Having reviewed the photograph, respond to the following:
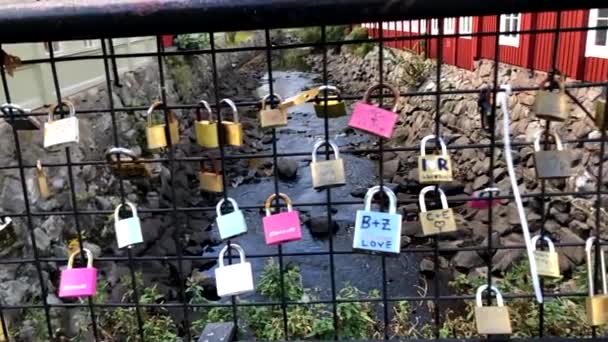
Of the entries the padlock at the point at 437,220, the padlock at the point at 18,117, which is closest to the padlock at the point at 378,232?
the padlock at the point at 437,220

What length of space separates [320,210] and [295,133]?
4923mm

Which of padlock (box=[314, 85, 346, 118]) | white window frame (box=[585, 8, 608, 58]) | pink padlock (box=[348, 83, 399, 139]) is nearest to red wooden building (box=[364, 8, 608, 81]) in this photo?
white window frame (box=[585, 8, 608, 58])

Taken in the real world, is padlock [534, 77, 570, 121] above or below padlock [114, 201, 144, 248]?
above

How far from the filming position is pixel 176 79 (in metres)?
12.4

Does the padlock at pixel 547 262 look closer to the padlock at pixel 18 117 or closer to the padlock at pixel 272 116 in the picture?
the padlock at pixel 272 116

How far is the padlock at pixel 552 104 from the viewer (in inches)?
39.6

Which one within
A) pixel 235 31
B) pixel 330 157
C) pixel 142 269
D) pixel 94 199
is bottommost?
pixel 142 269

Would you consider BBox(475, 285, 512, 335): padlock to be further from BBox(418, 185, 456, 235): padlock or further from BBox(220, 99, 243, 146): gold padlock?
BBox(220, 99, 243, 146): gold padlock

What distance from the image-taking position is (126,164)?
1176mm

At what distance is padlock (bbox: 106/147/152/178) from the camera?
1.15m

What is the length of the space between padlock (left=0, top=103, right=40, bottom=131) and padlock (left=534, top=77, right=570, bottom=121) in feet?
3.29

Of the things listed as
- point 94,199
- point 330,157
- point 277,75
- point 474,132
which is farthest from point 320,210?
point 277,75

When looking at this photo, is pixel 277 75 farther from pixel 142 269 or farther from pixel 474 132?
pixel 142 269

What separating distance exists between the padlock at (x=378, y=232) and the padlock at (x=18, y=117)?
706 mm
